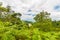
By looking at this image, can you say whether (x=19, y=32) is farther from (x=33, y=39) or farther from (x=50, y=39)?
(x=50, y=39)

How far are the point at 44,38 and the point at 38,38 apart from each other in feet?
0.69

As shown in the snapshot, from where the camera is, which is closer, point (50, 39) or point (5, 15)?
point (50, 39)

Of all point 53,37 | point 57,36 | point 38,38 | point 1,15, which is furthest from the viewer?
point 1,15

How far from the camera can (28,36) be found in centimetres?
467

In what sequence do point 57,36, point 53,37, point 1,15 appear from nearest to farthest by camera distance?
point 53,37 < point 57,36 < point 1,15

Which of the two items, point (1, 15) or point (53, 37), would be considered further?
point (1, 15)

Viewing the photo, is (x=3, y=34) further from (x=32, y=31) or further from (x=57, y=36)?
(x=57, y=36)

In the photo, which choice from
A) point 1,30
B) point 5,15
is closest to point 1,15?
point 5,15

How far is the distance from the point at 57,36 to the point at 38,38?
2.74ft

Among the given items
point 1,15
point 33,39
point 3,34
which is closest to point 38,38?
point 33,39

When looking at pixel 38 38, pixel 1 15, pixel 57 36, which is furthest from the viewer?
A: pixel 1 15

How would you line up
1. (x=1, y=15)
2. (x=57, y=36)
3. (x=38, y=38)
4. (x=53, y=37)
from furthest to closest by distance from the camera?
1. (x=1, y=15)
2. (x=57, y=36)
3. (x=53, y=37)
4. (x=38, y=38)

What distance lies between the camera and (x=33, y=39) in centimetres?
466

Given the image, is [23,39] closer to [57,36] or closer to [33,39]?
[33,39]
